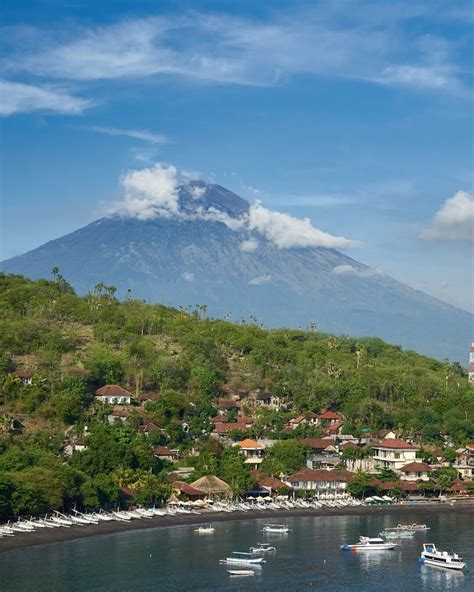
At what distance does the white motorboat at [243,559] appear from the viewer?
45812mm

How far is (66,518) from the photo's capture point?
175 ft

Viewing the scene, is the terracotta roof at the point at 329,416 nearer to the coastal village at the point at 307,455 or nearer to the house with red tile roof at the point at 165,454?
the coastal village at the point at 307,455

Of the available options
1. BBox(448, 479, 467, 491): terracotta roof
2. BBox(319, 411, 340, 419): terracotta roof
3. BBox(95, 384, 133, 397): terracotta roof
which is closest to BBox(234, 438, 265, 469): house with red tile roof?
BBox(319, 411, 340, 419): terracotta roof

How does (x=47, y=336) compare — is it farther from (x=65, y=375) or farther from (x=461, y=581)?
(x=461, y=581)

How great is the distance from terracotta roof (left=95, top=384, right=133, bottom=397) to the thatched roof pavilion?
1633 centimetres

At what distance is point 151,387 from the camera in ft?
272

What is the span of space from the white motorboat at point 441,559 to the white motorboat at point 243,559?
8.65m

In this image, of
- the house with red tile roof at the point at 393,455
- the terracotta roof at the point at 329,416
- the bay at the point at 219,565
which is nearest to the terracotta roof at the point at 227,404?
the terracotta roof at the point at 329,416

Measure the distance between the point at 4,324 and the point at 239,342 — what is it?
23.7m

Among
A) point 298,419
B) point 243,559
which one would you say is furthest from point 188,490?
point 298,419

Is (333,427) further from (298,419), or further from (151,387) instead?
(151,387)

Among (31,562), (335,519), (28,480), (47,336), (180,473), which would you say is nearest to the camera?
(31,562)

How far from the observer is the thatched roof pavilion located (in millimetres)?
62219

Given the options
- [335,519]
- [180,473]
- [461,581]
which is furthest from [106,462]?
[461,581]
